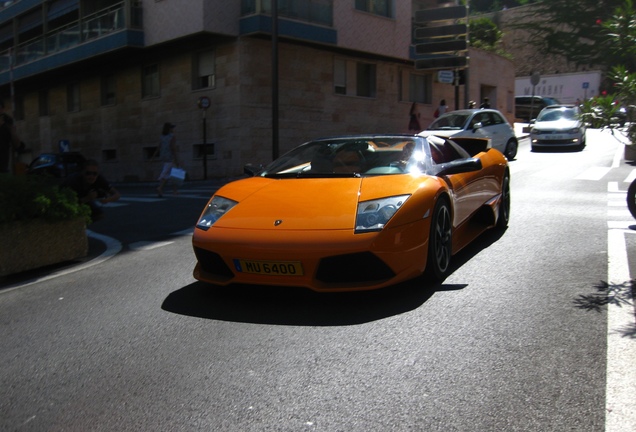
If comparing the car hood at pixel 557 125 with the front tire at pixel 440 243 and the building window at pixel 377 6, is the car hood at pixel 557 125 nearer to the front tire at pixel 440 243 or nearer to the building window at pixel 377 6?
the building window at pixel 377 6

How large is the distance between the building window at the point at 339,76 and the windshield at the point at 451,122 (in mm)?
7760

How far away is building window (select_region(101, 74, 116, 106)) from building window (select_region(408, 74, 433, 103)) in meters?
12.9

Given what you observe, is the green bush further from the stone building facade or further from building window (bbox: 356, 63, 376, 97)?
building window (bbox: 356, 63, 376, 97)

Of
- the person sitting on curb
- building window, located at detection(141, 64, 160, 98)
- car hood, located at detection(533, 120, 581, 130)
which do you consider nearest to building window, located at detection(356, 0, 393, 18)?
car hood, located at detection(533, 120, 581, 130)

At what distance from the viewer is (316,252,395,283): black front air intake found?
4.45 metres

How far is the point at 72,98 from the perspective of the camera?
3136cm

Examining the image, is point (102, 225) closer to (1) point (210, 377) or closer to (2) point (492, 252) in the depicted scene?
(2) point (492, 252)

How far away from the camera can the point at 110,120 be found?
28219mm

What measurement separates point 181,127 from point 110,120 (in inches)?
226

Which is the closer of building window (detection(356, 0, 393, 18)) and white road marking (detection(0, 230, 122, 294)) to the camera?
white road marking (detection(0, 230, 122, 294))

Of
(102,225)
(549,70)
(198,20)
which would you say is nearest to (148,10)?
(198,20)

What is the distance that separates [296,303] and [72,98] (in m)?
29.7

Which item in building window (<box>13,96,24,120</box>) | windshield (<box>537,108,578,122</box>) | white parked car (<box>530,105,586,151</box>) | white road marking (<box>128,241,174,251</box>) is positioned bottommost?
white road marking (<box>128,241,174,251</box>)

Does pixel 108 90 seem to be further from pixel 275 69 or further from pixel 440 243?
pixel 440 243
